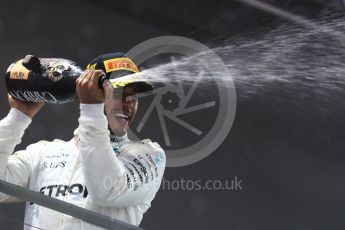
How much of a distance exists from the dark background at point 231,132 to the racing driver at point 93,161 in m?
0.83

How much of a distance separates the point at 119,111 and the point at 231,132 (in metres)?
1.04

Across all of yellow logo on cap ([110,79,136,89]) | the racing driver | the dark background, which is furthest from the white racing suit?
the dark background

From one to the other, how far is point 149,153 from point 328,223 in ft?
4.01

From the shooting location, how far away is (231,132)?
262cm

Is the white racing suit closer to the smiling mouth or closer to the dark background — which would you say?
the smiling mouth

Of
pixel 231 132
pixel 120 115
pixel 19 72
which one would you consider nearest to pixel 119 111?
pixel 120 115

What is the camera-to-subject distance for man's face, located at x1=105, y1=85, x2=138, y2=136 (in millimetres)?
1626

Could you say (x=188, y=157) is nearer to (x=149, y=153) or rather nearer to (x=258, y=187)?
(x=258, y=187)

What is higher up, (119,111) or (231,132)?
(119,111)

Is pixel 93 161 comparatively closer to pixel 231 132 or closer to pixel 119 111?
pixel 119 111

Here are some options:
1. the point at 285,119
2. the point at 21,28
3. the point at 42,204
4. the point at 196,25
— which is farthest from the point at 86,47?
the point at 42,204

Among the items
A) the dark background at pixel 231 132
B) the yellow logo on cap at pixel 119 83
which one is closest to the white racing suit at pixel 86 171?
the yellow logo on cap at pixel 119 83

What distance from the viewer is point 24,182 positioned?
5.28ft

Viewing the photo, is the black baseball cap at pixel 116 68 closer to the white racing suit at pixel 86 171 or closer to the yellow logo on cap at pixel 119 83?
the yellow logo on cap at pixel 119 83
